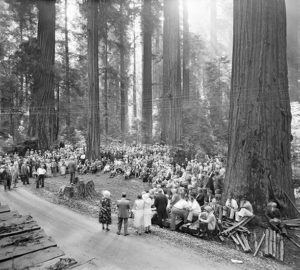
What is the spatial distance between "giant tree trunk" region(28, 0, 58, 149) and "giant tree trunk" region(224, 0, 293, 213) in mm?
17348

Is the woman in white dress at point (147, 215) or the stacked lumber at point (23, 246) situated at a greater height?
the stacked lumber at point (23, 246)

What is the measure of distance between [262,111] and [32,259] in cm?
794

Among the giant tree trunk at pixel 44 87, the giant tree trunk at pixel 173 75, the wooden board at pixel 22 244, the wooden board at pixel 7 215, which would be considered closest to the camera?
the wooden board at pixel 22 244

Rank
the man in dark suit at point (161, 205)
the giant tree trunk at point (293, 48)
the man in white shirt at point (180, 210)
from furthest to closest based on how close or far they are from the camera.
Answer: the giant tree trunk at point (293, 48) → the man in dark suit at point (161, 205) → the man in white shirt at point (180, 210)

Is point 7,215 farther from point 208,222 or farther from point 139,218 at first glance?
point 208,222

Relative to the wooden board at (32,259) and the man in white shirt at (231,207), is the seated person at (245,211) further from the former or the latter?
the wooden board at (32,259)

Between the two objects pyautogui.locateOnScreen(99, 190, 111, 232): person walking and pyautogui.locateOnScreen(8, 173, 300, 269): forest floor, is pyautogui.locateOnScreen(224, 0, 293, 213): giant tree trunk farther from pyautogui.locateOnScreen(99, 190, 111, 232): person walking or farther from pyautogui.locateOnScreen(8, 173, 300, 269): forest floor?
pyautogui.locateOnScreen(99, 190, 111, 232): person walking

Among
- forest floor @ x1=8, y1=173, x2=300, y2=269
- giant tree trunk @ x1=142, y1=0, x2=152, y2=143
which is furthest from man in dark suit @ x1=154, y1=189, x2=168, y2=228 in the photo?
giant tree trunk @ x1=142, y1=0, x2=152, y2=143

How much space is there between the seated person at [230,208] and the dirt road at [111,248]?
2.00m

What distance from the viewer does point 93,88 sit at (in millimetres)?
20312

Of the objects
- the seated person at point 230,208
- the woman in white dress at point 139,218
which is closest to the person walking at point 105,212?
the woman in white dress at point 139,218

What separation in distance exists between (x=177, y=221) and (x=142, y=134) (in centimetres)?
1480

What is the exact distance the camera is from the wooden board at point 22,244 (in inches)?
115

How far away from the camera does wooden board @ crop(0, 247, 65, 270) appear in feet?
8.90
